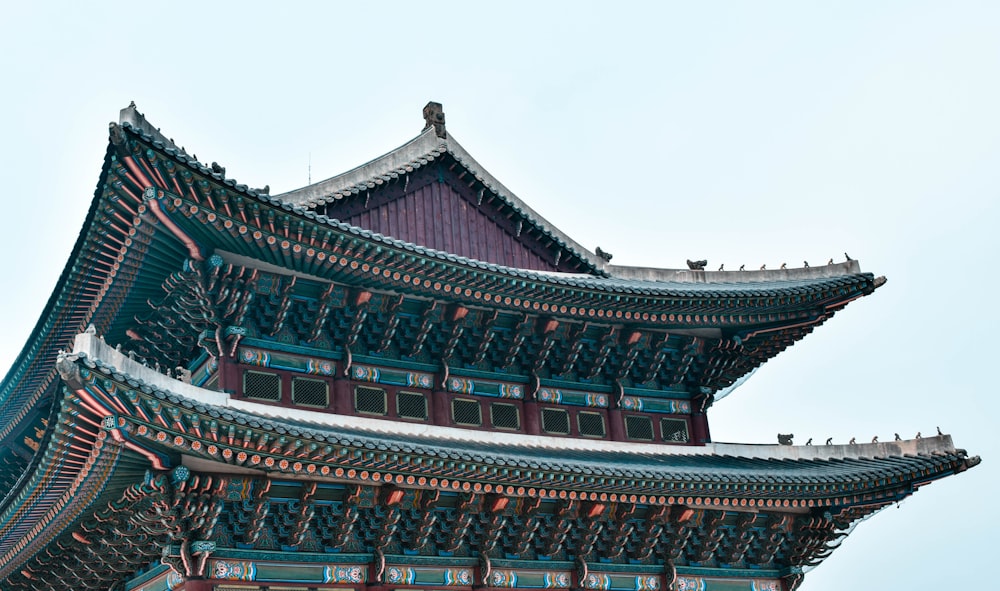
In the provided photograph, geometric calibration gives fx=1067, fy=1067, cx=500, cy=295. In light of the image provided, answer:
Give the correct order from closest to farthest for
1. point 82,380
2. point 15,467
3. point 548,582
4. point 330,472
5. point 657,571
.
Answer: point 82,380, point 330,472, point 548,582, point 657,571, point 15,467

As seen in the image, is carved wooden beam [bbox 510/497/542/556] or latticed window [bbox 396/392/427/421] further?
latticed window [bbox 396/392/427/421]

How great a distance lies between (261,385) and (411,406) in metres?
3.17

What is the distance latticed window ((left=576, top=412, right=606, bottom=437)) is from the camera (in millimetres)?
23719

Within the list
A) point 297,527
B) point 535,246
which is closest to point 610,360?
point 535,246

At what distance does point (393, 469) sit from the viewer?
1759cm

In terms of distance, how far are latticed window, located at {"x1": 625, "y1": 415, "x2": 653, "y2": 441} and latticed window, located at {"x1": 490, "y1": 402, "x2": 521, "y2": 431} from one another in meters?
2.92

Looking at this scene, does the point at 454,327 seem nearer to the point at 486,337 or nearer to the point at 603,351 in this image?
the point at 486,337

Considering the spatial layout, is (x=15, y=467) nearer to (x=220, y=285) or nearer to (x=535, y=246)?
(x=220, y=285)

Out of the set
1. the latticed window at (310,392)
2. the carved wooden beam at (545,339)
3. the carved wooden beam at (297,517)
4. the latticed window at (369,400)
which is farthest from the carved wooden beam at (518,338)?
the carved wooden beam at (297,517)

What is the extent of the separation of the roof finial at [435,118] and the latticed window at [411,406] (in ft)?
22.0

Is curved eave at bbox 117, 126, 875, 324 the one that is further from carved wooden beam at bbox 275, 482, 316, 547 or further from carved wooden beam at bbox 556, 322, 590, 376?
carved wooden beam at bbox 275, 482, 316, 547

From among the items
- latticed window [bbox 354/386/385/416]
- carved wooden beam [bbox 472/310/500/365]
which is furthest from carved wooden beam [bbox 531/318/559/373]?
latticed window [bbox 354/386/385/416]

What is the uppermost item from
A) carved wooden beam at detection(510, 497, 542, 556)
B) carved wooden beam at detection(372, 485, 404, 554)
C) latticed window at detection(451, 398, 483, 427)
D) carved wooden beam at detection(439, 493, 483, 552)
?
latticed window at detection(451, 398, 483, 427)

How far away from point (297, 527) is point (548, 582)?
Answer: 5455 millimetres
